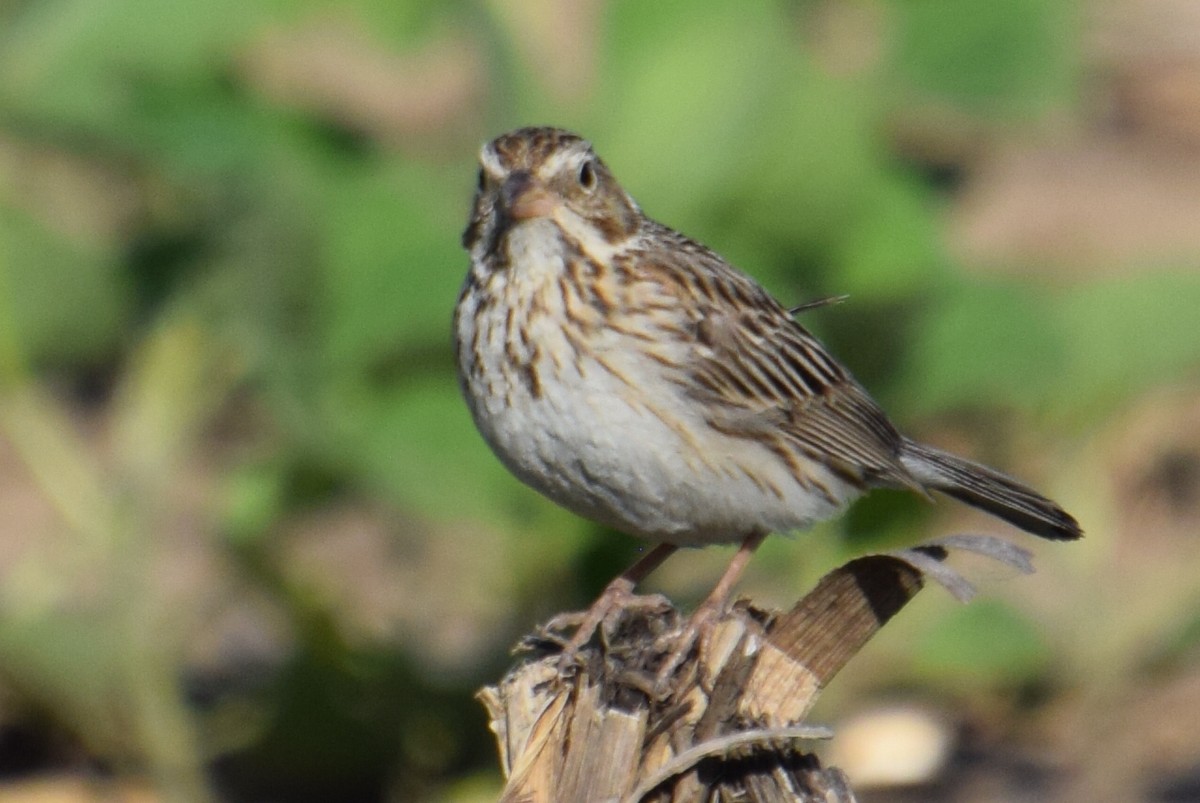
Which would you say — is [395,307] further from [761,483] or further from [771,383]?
[761,483]

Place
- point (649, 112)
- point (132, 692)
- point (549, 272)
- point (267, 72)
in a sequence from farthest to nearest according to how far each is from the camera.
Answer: point (267, 72), point (649, 112), point (132, 692), point (549, 272)

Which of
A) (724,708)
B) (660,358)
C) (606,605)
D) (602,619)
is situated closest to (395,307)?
(660,358)

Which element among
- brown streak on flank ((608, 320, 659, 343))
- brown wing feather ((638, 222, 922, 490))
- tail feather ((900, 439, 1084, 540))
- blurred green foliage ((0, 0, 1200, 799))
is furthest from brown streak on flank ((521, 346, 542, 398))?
blurred green foliage ((0, 0, 1200, 799))

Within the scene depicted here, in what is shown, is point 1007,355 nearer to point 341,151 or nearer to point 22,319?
point 341,151

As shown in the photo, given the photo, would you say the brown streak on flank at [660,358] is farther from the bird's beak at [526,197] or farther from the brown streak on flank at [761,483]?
the bird's beak at [526,197]

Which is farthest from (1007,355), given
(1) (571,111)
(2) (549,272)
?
(2) (549,272)

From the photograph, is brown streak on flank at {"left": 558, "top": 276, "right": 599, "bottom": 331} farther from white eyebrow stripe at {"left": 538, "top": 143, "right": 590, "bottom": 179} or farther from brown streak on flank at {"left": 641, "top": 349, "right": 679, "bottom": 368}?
white eyebrow stripe at {"left": 538, "top": 143, "right": 590, "bottom": 179}
